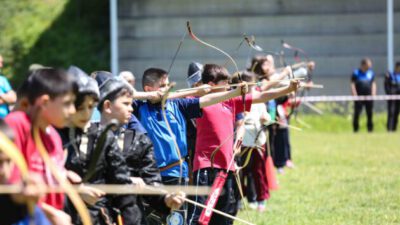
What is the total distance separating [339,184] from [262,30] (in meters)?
15.4

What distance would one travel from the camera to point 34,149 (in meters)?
4.61

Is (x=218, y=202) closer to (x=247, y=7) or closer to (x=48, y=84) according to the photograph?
(x=48, y=84)

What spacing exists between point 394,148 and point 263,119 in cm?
771

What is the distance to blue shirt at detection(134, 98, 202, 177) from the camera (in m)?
7.20

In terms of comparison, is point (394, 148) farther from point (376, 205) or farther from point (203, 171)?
point (203, 171)

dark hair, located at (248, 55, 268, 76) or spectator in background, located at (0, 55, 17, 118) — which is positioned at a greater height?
Result: dark hair, located at (248, 55, 268, 76)

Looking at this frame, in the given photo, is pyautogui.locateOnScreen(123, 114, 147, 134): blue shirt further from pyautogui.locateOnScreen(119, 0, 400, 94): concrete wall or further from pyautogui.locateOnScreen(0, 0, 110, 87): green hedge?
pyautogui.locateOnScreen(0, 0, 110, 87): green hedge

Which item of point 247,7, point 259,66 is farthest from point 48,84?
point 247,7

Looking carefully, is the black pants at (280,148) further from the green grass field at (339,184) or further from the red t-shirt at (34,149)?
the red t-shirt at (34,149)

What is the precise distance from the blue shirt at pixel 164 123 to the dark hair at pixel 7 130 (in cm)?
276

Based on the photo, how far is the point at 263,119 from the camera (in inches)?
403

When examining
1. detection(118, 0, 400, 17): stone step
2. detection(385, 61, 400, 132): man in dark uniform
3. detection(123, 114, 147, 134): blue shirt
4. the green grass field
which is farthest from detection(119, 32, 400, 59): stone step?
detection(123, 114, 147, 134): blue shirt

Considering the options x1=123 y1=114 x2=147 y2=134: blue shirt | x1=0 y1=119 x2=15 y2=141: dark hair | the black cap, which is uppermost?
the black cap

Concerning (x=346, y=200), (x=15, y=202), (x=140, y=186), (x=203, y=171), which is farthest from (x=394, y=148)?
(x=15, y=202)
